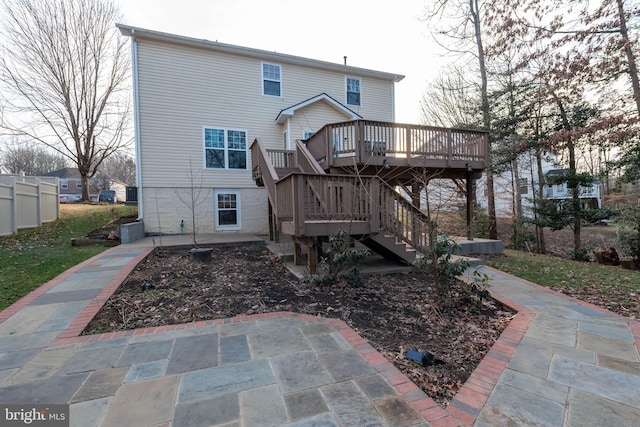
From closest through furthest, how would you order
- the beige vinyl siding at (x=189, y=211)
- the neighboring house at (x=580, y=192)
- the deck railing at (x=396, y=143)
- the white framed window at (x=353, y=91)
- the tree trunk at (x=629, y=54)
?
the deck railing at (x=396, y=143), the tree trunk at (x=629, y=54), the neighboring house at (x=580, y=192), the beige vinyl siding at (x=189, y=211), the white framed window at (x=353, y=91)

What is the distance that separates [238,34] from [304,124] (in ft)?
15.9

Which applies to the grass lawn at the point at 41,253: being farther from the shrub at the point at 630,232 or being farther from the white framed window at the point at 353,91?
the shrub at the point at 630,232

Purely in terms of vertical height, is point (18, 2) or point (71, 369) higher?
point (18, 2)

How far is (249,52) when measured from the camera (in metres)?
11.1

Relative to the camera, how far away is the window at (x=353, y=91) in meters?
12.6

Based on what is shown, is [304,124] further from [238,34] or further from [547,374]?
[547,374]

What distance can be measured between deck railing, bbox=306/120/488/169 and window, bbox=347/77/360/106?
5.65 meters

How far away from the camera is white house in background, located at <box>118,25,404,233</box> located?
10.2 metres

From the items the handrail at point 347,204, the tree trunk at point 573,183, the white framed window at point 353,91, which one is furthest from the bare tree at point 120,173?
the tree trunk at point 573,183

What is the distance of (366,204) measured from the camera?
516 cm

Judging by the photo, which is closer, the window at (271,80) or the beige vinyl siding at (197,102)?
the beige vinyl siding at (197,102)

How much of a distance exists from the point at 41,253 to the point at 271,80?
9321 mm

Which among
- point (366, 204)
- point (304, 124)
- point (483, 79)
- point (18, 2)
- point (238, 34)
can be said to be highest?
point (18, 2)

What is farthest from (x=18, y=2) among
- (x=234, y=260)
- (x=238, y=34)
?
(x=234, y=260)
